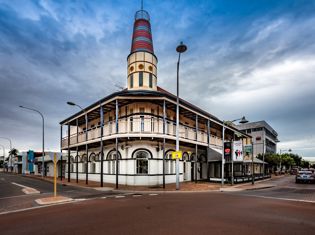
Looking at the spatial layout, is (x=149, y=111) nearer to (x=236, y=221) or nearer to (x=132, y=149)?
(x=132, y=149)

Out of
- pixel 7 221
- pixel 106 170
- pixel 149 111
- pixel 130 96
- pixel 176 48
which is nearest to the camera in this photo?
pixel 7 221

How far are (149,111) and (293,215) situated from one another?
1477 cm

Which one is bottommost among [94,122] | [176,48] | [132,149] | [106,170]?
[106,170]

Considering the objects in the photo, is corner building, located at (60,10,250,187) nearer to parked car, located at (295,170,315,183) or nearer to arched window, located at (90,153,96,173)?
arched window, located at (90,153,96,173)

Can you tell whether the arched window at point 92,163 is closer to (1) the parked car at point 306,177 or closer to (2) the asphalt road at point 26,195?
(2) the asphalt road at point 26,195

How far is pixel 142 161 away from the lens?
20.9 m

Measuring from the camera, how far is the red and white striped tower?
23734 millimetres

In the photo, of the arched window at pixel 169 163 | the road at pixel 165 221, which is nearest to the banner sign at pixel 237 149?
the arched window at pixel 169 163

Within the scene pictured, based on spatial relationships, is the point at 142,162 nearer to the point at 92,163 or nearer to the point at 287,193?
the point at 92,163

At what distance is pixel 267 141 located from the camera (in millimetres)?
75812

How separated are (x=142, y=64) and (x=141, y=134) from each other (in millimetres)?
8110

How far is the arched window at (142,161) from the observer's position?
2078cm

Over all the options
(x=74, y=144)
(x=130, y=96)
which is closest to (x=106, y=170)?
(x=74, y=144)

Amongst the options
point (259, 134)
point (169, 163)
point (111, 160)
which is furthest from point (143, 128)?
point (259, 134)
